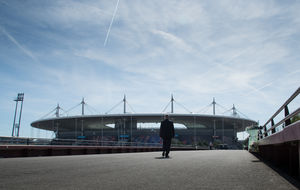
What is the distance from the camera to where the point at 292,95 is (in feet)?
16.2

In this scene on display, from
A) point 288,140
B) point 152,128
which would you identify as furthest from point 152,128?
point 288,140

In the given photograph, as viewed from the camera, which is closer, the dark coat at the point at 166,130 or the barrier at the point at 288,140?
the barrier at the point at 288,140

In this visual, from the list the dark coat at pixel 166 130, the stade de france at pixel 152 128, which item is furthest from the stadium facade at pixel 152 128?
the dark coat at pixel 166 130

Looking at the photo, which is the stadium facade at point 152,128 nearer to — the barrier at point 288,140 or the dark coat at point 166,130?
the dark coat at point 166,130

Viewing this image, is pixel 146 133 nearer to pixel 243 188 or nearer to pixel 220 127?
pixel 220 127

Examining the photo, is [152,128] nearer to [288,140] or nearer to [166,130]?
[166,130]

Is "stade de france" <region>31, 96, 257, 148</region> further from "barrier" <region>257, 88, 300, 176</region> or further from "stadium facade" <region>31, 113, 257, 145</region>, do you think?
"barrier" <region>257, 88, 300, 176</region>

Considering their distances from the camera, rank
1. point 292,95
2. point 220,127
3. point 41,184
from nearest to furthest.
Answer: point 41,184, point 292,95, point 220,127

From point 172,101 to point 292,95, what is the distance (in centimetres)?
12140

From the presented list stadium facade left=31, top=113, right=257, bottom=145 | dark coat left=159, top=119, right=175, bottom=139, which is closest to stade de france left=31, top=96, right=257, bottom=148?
stadium facade left=31, top=113, right=257, bottom=145

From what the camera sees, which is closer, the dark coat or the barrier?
the barrier

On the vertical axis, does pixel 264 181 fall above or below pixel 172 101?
below

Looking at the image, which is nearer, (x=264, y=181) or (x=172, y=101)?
(x=264, y=181)

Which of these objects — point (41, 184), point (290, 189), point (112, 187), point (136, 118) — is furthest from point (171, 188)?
point (136, 118)
